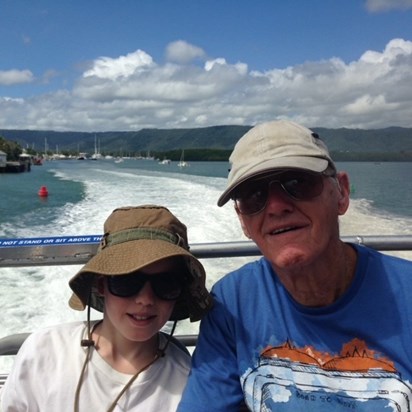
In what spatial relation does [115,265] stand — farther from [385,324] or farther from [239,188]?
[385,324]

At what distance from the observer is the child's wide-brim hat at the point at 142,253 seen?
4.94 feet

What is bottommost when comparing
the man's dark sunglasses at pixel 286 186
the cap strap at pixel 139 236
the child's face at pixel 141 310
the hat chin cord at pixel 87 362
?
the hat chin cord at pixel 87 362

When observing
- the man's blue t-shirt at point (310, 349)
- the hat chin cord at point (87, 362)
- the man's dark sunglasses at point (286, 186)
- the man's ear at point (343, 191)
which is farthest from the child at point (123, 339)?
the man's ear at point (343, 191)

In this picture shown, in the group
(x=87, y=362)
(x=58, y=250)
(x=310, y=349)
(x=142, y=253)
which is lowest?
(x=87, y=362)

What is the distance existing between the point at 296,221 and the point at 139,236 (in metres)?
0.51

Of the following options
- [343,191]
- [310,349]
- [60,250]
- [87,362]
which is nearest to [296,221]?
[343,191]

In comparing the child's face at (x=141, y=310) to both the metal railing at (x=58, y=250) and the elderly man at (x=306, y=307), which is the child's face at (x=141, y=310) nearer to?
the elderly man at (x=306, y=307)

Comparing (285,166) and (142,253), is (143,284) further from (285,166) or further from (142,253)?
(285,166)

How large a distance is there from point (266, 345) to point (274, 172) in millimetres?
551

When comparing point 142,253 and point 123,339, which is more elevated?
point 142,253

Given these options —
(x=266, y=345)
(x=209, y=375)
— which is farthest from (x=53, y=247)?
(x=266, y=345)

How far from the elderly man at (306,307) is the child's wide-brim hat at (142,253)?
188 mm

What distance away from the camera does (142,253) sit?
150 centimetres

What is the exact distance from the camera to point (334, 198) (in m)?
1.44
